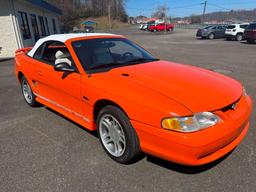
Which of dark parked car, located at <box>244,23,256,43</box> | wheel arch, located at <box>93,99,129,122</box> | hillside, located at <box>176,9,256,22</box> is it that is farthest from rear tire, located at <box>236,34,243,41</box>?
hillside, located at <box>176,9,256,22</box>

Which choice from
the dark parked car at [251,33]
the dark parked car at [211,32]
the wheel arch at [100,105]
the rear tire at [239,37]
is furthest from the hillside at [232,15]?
the wheel arch at [100,105]

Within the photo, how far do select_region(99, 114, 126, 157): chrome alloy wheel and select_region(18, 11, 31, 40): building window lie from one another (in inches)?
572

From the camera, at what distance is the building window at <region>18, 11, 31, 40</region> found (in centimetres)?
1501

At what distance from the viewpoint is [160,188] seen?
238 cm

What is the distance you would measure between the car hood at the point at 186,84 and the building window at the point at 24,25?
14.4 meters

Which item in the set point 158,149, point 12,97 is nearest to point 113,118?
point 158,149

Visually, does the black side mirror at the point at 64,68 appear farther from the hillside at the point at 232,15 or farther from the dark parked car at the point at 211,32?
the hillside at the point at 232,15

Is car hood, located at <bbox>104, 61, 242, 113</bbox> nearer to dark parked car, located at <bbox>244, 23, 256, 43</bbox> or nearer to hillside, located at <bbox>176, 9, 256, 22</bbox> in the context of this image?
dark parked car, located at <bbox>244, 23, 256, 43</bbox>

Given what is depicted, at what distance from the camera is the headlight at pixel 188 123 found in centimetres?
216

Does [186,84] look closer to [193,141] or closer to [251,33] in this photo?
[193,141]

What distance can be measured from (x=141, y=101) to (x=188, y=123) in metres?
0.53

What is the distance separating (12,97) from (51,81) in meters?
2.67

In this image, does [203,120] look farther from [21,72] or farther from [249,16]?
[249,16]

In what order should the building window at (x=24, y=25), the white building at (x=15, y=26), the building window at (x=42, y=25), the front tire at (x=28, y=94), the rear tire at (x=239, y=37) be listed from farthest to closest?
the rear tire at (x=239, y=37), the building window at (x=42, y=25), the building window at (x=24, y=25), the white building at (x=15, y=26), the front tire at (x=28, y=94)
